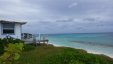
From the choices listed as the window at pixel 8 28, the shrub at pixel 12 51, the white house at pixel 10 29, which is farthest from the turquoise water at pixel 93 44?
the shrub at pixel 12 51

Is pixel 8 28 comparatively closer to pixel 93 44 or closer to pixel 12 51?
pixel 12 51

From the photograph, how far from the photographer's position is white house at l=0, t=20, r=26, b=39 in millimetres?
24703

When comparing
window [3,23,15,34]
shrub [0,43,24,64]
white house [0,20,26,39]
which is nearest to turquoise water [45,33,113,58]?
white house [0,20,26,39]

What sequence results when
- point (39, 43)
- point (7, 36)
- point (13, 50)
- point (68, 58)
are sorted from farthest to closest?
point (39, 43), point (7, 36), point (68, 58), point (13, 50)

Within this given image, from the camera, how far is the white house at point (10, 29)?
2470 cm

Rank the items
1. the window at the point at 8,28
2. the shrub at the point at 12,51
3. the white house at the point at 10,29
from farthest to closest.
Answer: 1. the window at the point at 8,28
2. the white house at the point at 10,29
3. the shrub at the point at 12,51

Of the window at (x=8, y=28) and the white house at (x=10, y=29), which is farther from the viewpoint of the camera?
the window at (x=8, y=28)

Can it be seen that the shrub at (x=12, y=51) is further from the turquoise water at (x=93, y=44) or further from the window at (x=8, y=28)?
the turquoise water at (x=93, y=44)

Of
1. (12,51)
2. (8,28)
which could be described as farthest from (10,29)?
(12,51)

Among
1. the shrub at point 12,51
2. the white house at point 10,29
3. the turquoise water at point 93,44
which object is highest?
the white house at point 10,29

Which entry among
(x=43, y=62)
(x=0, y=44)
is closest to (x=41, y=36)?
(x=0, y=44)

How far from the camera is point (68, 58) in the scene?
15.4 meters

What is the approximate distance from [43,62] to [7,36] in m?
9.74

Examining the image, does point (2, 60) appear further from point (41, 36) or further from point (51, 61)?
point (41, 36)
